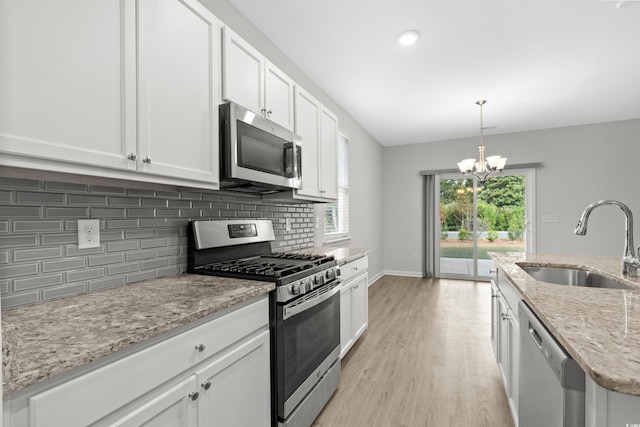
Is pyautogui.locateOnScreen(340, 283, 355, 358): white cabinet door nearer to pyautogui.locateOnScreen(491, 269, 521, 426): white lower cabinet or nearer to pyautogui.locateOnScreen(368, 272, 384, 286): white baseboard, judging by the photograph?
pyautogui.locateOnScreen(491, 269, 521, 426): white lower cabinet

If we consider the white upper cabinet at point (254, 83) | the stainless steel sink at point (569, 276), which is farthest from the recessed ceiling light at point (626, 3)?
the white upper cabinet at point (254, 83)

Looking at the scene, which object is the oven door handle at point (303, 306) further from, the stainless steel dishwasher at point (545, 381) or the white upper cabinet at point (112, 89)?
the stainless steel dishwasher at point (545, 381)

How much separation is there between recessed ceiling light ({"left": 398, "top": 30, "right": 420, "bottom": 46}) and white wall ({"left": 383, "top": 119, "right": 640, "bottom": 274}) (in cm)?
365

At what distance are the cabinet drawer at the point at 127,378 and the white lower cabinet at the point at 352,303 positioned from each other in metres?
1.32

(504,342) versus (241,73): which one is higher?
(241,73)

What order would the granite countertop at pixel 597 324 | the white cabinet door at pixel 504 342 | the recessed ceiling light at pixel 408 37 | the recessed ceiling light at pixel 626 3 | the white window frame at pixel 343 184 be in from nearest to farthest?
1. the granite countertop at pixel 597 324
2. the white cabinet door at pixel 504 342
3. the recessed ceiling light at pixel 626 3
4. the recessed ceiling light at pixel 408 37
5. the white window frame at pixel 343 184

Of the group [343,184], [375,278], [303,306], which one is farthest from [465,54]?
[375,278]

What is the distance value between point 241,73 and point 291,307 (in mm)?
1358

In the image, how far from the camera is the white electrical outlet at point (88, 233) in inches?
50.5

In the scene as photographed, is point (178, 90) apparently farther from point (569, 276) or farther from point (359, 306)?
point (569, 276)

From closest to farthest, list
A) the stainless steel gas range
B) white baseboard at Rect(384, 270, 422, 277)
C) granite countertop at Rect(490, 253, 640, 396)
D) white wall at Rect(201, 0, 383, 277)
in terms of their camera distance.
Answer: granite countertop at Rect(490, 253, 640, 396) < the stainless steel gas range < white wall at Rect(201, 0, 383, 277) < white baseboard at Rect(384, 270, 422, 277)

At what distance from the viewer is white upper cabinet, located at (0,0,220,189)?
90 cm

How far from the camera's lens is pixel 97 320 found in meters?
0.97

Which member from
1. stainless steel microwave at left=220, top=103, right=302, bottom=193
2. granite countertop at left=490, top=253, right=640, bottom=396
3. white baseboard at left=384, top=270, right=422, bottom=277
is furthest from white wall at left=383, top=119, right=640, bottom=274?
stainless steel microwave at left=220, top=103, right=302, bottom=193
